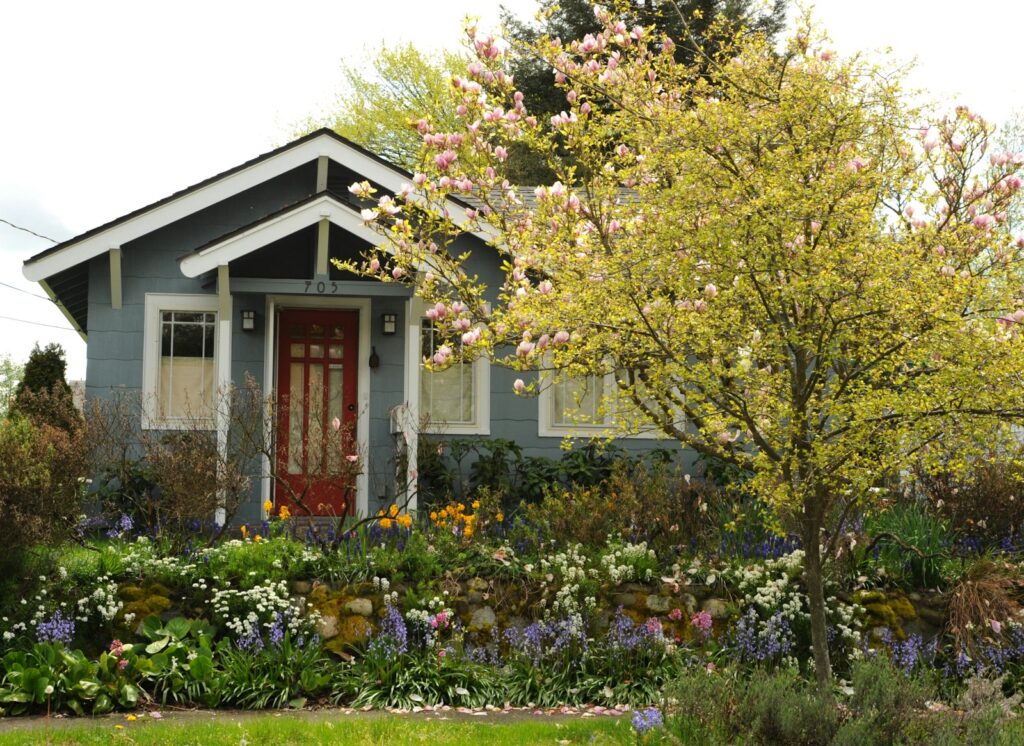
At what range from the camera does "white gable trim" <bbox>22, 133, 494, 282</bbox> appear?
10.9 metres

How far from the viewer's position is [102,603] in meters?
7.45

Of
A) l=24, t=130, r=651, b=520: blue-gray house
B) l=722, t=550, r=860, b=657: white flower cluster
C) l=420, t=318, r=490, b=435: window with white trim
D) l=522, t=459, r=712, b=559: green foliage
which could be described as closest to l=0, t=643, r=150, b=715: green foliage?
l=522, t=459, r=712, b=559: green foliage

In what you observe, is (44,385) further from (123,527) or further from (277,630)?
(277,630)

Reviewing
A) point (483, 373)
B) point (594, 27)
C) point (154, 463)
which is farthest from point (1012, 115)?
point (154, 463)

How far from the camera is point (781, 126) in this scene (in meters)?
6.04

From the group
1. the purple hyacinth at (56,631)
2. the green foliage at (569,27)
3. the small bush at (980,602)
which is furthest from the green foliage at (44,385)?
the green foliage at (569,27)

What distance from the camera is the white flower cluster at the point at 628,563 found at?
7934mm

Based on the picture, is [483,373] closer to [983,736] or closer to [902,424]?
[902,424]

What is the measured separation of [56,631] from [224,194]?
562 centimetres

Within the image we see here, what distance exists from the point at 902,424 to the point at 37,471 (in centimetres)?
561

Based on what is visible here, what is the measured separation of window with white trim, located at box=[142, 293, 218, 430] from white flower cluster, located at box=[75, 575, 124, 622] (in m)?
3.87

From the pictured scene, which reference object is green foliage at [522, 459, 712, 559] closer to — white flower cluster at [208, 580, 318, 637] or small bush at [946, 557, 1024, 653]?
small bush at [946, 557, 1024, 653]

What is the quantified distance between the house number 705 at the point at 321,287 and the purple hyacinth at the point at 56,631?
443 centimetres

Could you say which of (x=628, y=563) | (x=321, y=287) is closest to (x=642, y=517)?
(x=628, y=563)
